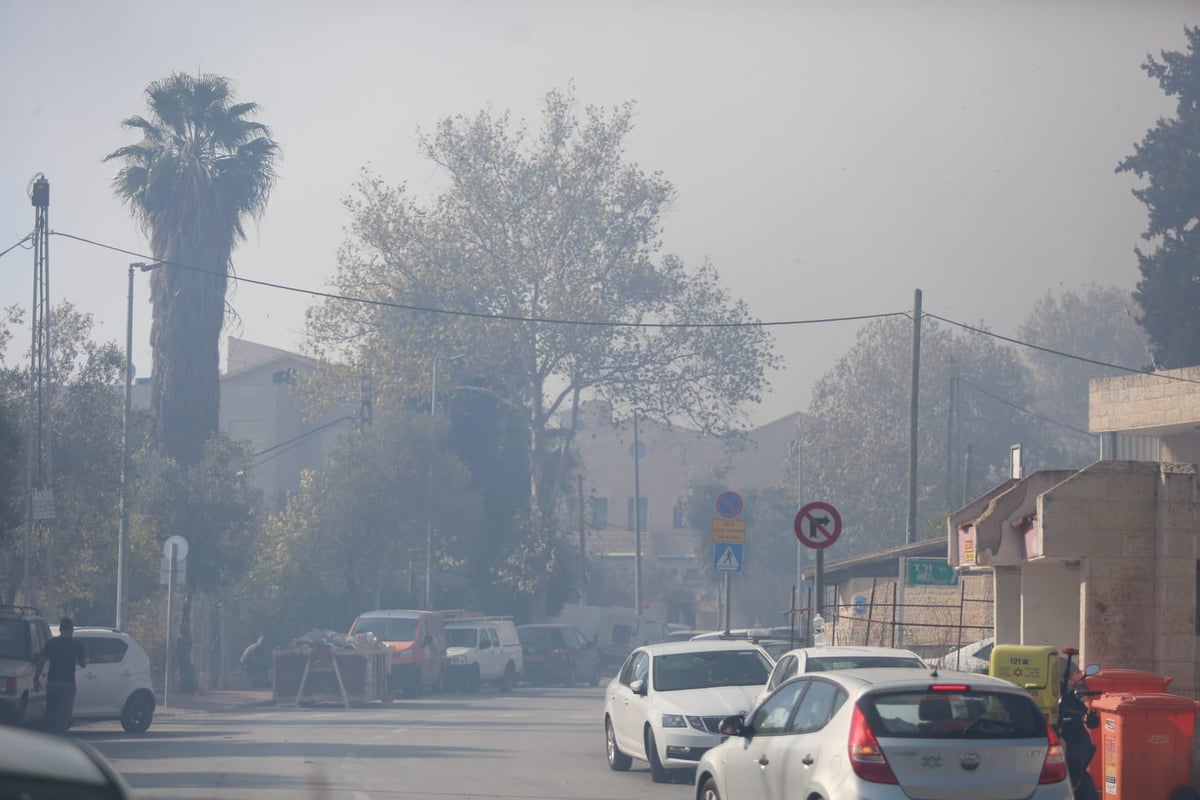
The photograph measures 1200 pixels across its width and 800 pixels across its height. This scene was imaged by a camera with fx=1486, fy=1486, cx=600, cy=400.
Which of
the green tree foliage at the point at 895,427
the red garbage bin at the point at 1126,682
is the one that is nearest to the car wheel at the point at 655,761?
the red garbage bin at the point at 1126,682

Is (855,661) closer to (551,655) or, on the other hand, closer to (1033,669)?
(1033,669)

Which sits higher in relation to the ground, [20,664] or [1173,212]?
[1173,212]

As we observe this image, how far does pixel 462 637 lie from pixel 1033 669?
25902mm

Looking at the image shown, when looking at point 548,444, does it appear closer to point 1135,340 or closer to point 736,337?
point 736,337

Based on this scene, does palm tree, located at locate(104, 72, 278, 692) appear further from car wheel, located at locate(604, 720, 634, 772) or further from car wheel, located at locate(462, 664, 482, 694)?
car wheel, located at locate(604, 720, 634, 772)

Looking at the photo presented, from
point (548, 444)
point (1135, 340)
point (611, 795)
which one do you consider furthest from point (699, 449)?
point (611, 795)

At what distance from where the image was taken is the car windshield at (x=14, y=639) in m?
18.7

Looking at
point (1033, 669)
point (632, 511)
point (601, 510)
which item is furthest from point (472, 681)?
point (601, 510)

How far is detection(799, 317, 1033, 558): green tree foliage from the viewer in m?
73.9

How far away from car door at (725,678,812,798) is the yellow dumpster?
4209mm

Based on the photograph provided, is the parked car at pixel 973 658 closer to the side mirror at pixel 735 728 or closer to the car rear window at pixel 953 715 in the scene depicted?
the side mirror at pixel 735 728

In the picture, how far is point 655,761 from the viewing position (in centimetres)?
1547

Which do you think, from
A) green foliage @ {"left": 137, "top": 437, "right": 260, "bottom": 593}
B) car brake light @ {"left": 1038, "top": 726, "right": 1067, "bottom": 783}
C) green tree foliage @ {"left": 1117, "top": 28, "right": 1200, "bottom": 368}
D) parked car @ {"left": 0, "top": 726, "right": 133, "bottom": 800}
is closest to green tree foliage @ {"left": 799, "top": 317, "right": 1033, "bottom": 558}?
green tree foliage @ {"left": 1117, "top": 28, "right": 1200, "bottom": 368}

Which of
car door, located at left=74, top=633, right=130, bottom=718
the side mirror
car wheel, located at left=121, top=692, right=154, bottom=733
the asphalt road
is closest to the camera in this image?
the side mirror
